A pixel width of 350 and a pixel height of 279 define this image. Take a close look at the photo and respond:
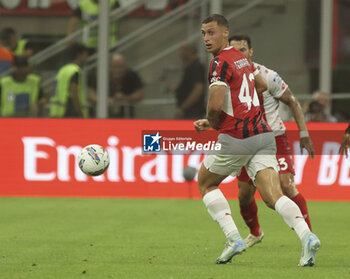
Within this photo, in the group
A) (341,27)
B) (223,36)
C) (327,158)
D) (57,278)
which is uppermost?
(341,27)

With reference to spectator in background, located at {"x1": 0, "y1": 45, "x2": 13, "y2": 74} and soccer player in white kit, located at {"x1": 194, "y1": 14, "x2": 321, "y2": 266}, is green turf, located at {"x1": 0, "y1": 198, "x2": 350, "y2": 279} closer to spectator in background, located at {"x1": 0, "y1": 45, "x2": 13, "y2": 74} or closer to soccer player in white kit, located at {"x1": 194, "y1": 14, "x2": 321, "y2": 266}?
soccer player in white kit, located at {"x1": 194, "y1": 14, "x2": 321, "y2": 266}

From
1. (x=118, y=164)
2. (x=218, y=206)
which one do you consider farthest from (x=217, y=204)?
(x=118, y=164)

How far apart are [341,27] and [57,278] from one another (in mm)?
10360

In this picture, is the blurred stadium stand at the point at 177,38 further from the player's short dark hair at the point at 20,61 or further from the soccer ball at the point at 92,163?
the soccer ball at the point at 92,163

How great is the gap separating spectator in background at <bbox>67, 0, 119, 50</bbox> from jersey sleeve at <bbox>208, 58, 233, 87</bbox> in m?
9.07

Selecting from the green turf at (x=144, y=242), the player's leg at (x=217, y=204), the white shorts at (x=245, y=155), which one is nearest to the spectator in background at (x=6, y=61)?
the green turf at (x=144, y=242)

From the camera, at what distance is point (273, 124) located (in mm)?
8719

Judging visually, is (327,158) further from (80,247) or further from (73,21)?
(80,247)

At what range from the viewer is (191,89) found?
15.6 meters

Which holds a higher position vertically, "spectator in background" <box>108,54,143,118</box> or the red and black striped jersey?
"spectator in background" <box>108,54,143,118</box>

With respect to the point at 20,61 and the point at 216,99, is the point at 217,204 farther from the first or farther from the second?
the point at 20,61

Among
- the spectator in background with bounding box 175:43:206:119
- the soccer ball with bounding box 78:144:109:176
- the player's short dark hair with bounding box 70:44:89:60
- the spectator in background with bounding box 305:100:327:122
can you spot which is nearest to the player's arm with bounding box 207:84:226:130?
the soccer ball with bounding box 78:144:109:176

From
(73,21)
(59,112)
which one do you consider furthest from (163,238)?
(73,21)

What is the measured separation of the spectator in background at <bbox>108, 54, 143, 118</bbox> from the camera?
15727mm
